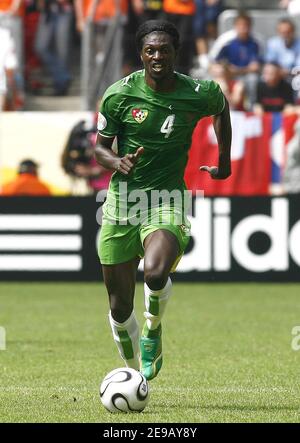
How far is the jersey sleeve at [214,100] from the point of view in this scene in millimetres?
8508

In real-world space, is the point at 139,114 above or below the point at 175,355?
above

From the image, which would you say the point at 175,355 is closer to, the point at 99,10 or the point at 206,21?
the point at 99,10

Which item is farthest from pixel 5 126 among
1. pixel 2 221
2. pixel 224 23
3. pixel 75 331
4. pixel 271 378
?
pixel 271 378

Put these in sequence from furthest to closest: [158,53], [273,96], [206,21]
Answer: [206,21]
[273,96]
[158,53]

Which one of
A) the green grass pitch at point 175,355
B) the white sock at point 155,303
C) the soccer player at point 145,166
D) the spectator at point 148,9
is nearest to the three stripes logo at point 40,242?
the green grass pitch at point 175,355

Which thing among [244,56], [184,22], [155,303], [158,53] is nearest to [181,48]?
[184,22]

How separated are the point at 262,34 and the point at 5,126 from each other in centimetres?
519

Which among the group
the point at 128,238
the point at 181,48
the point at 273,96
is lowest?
the point at 273,96

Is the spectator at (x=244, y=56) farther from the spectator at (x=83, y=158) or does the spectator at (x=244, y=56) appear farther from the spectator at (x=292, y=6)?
the spectator at (x=83, y=158)

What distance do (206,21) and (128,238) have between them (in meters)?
13.7

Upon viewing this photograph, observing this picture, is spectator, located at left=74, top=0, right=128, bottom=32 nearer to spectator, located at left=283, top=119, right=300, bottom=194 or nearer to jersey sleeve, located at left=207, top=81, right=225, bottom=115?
spectator, located at left=283, top=119, right=300, bottom=194

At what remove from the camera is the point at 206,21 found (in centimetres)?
2156

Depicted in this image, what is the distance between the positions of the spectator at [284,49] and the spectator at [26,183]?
451 cm

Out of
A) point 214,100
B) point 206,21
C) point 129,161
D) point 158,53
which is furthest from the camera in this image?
point 206,21
